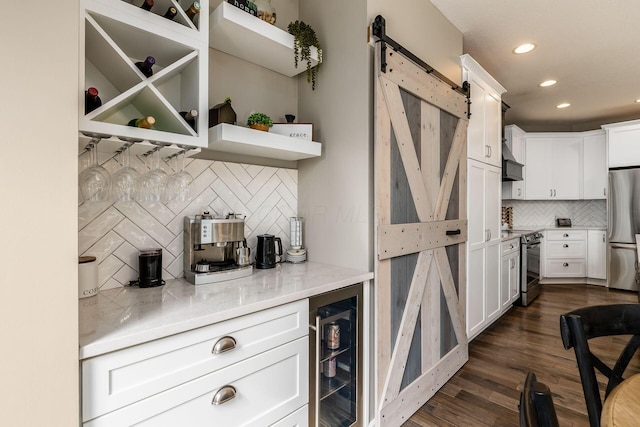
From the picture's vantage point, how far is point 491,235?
305 centimetres

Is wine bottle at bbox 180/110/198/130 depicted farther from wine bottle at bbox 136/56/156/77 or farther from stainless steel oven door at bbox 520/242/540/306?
stainless steel oven door at bbox 520/242/540/306

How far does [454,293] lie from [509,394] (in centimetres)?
Answer: 73

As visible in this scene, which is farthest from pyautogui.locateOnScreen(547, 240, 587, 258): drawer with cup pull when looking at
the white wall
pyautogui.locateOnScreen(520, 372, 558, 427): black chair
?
the white wall

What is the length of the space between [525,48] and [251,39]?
263 centimetres

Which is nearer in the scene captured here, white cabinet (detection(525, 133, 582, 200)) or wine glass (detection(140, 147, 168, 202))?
wine glass (detection(140, 147, 168, 202))

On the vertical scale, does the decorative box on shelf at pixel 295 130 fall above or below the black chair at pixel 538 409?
above

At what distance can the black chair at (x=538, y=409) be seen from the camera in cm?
47

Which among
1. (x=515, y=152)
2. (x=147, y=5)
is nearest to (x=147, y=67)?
(x=147, y=5)

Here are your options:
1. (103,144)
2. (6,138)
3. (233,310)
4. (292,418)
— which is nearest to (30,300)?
(6,138)

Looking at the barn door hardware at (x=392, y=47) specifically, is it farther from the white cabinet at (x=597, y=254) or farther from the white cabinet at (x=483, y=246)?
the white cabinet at (x=597, y=254)

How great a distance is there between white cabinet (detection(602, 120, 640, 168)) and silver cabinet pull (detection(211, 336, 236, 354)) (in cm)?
627

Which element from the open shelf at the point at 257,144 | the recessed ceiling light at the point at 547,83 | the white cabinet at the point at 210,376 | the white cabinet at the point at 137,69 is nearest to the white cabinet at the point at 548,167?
the recessed ceiling light at the point at 547,83

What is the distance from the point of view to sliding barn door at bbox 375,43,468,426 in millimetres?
1737

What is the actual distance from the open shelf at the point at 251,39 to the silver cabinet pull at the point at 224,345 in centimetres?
145
